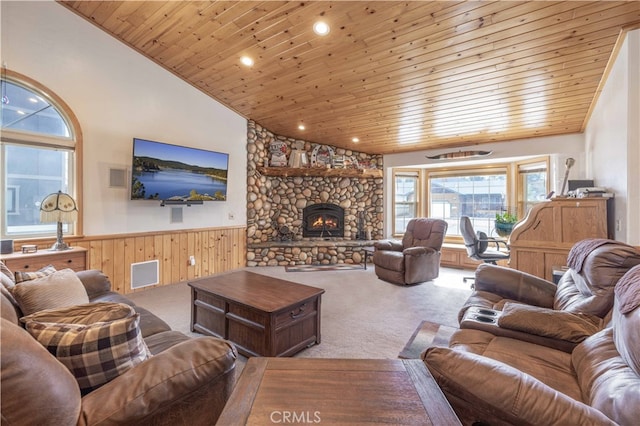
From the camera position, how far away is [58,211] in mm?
2924

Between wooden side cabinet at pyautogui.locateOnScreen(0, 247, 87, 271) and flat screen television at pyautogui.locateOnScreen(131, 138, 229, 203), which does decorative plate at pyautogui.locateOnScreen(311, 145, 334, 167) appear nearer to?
flat screen television at pyautogui.locateOnScreen(131, 138, 229, 203)

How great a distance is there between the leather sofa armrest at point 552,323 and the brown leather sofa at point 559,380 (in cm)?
8

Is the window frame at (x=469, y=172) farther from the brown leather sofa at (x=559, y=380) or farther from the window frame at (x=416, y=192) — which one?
the brown leather sofa at (x=559, y=380)

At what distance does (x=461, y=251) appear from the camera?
213 inches

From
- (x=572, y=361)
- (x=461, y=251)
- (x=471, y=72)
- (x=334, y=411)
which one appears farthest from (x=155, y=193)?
(x=461, y=251)

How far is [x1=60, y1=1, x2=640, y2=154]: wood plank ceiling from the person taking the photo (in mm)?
2475

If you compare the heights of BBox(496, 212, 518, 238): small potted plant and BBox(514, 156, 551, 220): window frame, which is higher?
BBox(514, 156, 551, 220): window frame

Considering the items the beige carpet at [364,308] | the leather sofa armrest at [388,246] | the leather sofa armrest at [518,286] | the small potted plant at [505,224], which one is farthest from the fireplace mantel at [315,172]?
the leather sofa armrest at [518,286]

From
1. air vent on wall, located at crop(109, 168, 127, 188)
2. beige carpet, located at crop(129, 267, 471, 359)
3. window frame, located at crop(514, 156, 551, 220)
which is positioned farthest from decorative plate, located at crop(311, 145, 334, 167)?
window frame, located at crop(514, 156, 551, 220)

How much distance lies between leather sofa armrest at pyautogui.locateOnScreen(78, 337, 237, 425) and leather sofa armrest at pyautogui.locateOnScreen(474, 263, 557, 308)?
206cm

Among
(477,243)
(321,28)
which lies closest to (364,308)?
(477,243)

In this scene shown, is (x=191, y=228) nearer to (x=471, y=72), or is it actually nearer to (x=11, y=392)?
(x=11, y=392)

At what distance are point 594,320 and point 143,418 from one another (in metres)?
2.13

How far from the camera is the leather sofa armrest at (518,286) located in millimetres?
2121
